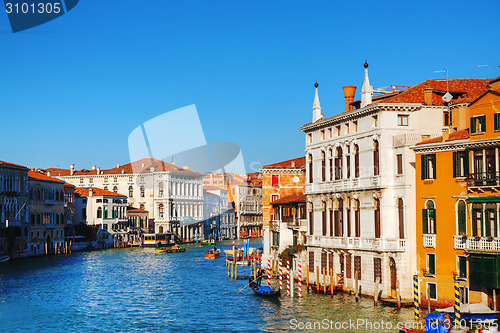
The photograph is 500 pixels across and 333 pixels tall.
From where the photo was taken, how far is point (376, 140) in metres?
24.5

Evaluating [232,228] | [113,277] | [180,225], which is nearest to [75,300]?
[113,277]

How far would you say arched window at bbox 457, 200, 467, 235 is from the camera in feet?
67.9

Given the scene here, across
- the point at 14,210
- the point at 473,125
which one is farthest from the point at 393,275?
the point at 14,210

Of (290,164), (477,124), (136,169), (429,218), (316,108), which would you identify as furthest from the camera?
(136,169)

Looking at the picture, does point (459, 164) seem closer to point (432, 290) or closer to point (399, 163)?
point (399, 163)

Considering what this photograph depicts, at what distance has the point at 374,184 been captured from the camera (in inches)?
963

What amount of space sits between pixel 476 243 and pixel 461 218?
1.08m

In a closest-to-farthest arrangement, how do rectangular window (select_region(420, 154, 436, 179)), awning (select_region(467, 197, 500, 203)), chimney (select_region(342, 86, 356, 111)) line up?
awning (select_region(467, 197, 500, 203)) < rectangular window (select_region(420, 154, 436, 179)) < chimney (select_region(342, 86, 356, 111))

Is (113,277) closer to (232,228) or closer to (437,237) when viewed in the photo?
(437,237)

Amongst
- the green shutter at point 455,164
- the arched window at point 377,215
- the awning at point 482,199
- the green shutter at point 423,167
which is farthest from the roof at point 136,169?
the awning at point 482,199

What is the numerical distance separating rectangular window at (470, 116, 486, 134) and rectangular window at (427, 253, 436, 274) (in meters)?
4.36

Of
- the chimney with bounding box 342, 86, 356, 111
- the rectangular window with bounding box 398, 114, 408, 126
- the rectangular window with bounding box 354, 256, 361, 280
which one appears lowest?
the rectangular window with bounding box 354, 256, 361, 280

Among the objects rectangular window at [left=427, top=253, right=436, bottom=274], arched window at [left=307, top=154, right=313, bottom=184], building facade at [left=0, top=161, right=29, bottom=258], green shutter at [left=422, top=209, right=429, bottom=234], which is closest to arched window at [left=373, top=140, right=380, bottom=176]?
green shutter at [left=422, top=209, right=429, bottom=234]

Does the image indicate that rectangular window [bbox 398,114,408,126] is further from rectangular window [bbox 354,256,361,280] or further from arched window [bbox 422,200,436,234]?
rectangular window [bbox 354,256,361,280]
